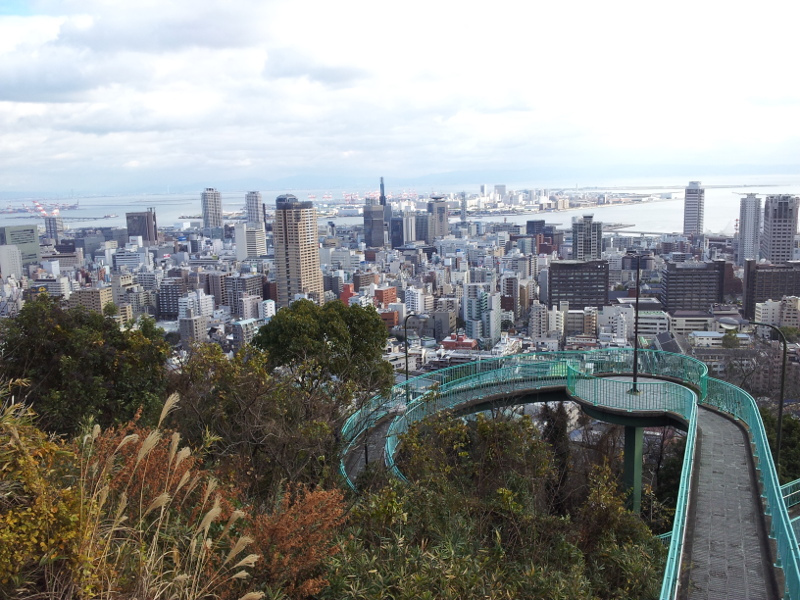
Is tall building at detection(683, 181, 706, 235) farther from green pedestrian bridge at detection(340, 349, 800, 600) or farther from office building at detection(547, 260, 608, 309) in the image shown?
green pedestrian bridge at detection(340, 349, 800, 600)

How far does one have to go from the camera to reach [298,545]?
263 cm

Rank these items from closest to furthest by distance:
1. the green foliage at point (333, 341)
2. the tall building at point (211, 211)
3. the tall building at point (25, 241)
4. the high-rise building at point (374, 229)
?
1. the green foliage at point (333, 341)
2. the tall building at point (25, 241)
3. the high-rise building at point (374, 229)
4. the tall building at point (211, 211)

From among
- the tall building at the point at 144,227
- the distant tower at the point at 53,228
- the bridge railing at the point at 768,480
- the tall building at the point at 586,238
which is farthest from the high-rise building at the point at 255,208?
the bridge railing at the point at 768,480

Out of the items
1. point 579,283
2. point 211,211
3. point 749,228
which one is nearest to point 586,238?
point 749,228

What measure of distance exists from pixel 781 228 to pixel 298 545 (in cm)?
5967

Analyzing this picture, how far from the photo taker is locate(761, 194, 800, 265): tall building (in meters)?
53.2

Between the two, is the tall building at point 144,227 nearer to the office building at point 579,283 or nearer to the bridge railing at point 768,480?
the office building at point 579,283

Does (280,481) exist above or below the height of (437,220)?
above

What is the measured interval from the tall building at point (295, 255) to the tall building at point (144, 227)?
44740 millimetres

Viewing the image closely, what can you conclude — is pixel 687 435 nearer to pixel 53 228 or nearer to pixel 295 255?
pixel 295 255

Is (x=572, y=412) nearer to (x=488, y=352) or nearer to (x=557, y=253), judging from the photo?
(x=488, y=352)

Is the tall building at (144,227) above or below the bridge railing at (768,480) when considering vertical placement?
below

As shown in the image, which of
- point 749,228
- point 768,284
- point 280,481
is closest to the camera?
point 280,481

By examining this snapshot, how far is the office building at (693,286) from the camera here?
42.2 meters
